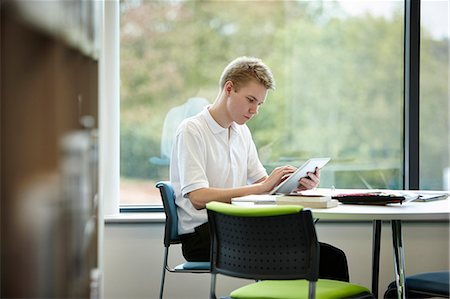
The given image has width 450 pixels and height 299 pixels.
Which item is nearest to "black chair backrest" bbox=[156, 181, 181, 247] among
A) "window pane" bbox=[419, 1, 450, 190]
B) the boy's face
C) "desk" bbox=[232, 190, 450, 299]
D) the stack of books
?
the boy's face

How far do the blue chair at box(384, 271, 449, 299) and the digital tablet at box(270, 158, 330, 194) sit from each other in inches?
21.9

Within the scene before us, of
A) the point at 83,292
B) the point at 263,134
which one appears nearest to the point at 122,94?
the point at 263,134

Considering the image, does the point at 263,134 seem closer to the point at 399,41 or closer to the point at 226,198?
the point at 399,41

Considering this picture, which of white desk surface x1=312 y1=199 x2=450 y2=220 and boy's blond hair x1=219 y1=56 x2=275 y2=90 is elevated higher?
boy's blond hair x1=219 y1=56 x2=275 y2=90

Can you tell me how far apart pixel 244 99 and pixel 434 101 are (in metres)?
1.65

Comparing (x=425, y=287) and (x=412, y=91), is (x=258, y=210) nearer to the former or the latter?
(x=425, y=287)

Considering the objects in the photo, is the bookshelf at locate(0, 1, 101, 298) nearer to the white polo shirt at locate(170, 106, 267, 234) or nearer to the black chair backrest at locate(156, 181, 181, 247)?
the white polo shirt at locate(170, 106, 267, 234)

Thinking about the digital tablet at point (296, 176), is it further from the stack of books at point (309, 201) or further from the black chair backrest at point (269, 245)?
the black chair backrest at point (269, 245)

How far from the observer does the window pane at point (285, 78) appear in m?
4.33

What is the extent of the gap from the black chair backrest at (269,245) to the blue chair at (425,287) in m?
0.60

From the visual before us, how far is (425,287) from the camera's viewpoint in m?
2.78

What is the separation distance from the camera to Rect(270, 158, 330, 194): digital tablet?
285cm

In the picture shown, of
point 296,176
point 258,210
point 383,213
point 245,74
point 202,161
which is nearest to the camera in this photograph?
point 258,210

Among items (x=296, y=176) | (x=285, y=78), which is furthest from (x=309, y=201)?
(x=285, y=78)
